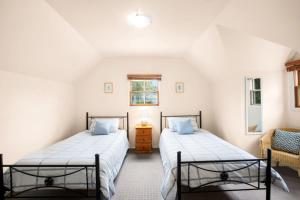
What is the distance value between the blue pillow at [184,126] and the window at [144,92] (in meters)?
0.94

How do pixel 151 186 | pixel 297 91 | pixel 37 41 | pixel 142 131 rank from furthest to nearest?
pixel 142 131 → pixel 297 91 → pixel 151 186 → pixel 37 41

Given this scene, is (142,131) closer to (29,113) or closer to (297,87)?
(29,113)

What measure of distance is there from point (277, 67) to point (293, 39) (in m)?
1.64

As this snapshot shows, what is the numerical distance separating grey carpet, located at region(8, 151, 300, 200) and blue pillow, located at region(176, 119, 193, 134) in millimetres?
798

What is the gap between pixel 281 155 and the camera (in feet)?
9.87

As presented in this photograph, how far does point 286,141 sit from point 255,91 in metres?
1.06

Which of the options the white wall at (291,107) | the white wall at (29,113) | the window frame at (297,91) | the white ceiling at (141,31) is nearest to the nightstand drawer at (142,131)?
the white wall at (29,113)

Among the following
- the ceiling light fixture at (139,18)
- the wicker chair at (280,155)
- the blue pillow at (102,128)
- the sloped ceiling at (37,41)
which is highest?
the ceiling light fixture at (139,18)

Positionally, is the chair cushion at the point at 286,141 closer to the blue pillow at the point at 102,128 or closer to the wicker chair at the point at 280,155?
the wicker chair at the point at 280,155

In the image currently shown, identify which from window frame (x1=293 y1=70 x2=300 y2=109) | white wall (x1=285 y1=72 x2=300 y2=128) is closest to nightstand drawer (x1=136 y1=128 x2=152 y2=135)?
white wall (x1=285 y1=72 x2=300 y2=128)

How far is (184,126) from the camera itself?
3.97m

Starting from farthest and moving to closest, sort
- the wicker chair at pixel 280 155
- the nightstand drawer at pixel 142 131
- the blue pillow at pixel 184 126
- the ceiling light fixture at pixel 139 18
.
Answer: the nightstand drawer at pixel 142 131 → the blue pillow at pixel 184 126 → the wicker chair at pixel 280 155 → the ceiling light fixture at pixel 139 18

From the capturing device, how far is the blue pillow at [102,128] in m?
3.95

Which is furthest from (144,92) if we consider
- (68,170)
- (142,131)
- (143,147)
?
(68,170)
